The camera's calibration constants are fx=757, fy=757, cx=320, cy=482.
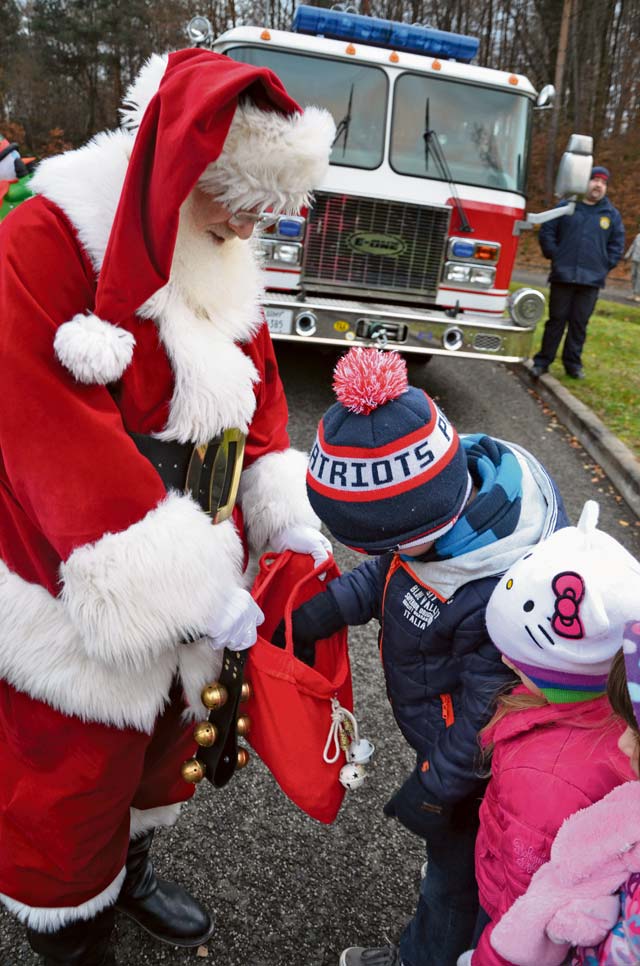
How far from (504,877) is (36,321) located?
1.32 meters

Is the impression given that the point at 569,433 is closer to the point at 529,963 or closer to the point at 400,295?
the point at 400,295

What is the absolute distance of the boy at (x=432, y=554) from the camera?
4.93ft

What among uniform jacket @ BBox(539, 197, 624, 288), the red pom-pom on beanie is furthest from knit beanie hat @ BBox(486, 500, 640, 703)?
uniform jacket @ BBox(539, 197, 624, 288)

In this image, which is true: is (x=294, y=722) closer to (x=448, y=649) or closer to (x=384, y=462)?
(x=448, y=649)

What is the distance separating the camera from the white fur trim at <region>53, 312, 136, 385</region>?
1.36 m

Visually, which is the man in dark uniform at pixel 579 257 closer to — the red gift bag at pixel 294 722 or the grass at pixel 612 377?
the grass at pixel 612 377

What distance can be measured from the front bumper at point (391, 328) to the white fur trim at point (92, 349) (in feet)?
14.3

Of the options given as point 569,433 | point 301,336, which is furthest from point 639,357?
point 301,336

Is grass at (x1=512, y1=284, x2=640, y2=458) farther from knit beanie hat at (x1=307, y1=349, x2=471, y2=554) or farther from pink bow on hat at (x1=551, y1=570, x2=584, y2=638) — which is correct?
pink bow on hat at (x1=551, y1=570, x2=584, y2=638)

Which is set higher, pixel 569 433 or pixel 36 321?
pixel 36 321

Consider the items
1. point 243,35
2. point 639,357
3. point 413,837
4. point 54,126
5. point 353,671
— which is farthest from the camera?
point 54,126

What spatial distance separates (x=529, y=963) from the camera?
1.28m

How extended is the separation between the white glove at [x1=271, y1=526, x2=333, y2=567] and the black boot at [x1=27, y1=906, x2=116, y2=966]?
3.15ft

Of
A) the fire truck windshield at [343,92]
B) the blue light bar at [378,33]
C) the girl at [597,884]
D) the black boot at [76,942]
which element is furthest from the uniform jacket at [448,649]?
the blue light bar at [378,33]
